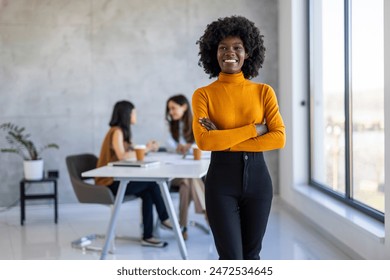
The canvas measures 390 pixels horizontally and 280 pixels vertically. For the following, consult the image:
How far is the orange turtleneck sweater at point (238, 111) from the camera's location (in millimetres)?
1888

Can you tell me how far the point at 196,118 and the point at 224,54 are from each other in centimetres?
27

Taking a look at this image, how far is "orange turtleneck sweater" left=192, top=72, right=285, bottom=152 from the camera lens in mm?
1888

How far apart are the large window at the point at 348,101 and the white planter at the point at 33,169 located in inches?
Result: 82.3

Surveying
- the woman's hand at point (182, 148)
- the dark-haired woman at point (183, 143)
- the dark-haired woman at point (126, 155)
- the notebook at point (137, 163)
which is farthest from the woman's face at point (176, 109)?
the notebook at point (137, 163)

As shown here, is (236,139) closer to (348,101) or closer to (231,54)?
(231,54)

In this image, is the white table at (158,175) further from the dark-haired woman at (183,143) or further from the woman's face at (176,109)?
the woman's face at (176,109)

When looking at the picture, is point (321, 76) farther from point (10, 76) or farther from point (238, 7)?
point (10, 76)

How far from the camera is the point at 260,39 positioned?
2020 millimetres

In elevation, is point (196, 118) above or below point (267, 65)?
below

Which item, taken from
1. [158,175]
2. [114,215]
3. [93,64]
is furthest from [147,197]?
[93,64]

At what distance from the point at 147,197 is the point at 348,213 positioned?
1424 millimetres
